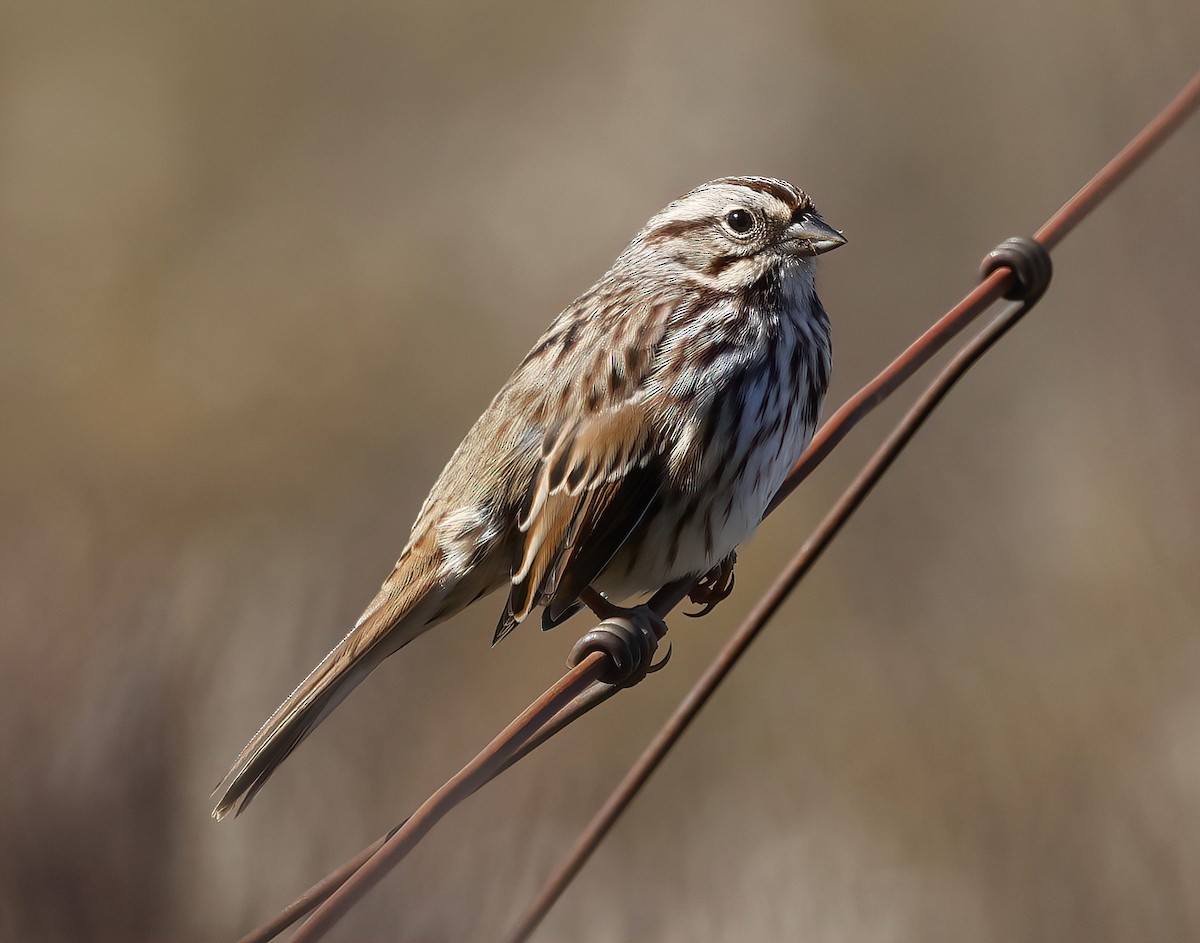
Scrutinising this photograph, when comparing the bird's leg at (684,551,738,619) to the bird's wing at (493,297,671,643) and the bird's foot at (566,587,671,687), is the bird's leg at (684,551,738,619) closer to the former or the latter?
the bird's wing at (493,297,671,643)

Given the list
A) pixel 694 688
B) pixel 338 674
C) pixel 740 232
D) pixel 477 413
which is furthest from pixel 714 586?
pixel 477 413

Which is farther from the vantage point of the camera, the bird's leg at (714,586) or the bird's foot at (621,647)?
the bird's leg at (714,586)

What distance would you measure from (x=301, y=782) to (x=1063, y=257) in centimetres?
490

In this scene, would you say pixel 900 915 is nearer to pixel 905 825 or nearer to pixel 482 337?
pixel 905 825

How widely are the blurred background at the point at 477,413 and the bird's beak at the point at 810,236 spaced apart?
2.23m

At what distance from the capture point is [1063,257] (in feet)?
27.0

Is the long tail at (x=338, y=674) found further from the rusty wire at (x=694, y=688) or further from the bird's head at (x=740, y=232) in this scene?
the bird's head at (x=740, y=232)

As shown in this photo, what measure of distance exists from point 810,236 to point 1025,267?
0.92 metres

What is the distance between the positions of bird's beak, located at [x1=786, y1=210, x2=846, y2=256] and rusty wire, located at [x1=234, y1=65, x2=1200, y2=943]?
84 centimetres

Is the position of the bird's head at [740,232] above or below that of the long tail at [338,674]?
above

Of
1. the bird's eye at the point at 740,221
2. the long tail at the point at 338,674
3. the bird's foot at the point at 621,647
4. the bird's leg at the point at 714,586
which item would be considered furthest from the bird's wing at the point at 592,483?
the bird's foot at the point at 621,647

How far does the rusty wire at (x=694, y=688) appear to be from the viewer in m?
2.37

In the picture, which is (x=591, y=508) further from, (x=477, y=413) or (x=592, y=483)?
(x=477, y=413)

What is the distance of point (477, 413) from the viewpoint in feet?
27.8
